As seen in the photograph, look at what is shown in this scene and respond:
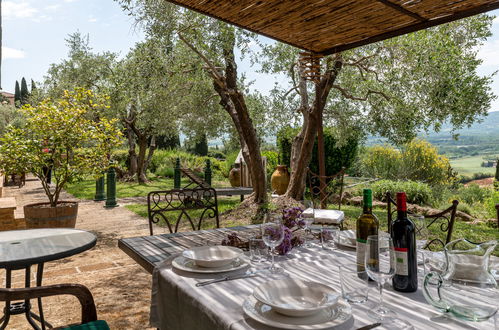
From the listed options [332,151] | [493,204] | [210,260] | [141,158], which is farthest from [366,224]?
[141,158]

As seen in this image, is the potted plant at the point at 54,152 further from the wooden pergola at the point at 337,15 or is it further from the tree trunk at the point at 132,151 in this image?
the tree trunk at the point at 132,151

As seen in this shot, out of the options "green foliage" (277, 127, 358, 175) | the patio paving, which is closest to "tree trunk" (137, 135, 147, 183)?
"green foliage" (277, 127, 358, 175)

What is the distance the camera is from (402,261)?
1.27m

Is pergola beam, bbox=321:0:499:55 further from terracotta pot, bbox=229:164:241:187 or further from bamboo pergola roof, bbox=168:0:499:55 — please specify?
terracotta pot, bbox=229:164:241:187

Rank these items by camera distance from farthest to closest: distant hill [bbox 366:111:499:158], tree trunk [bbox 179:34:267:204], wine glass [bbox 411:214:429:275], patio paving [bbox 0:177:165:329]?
distant hill [bbox 366:111:499:158] < tree trunk [bbox 179:34:267:204] < patio paving [bbox 0:177:165:329] < wine glass [bbox 411:214:429:275]

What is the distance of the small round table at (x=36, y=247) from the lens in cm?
179

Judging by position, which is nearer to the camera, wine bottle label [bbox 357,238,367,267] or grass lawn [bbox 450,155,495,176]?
wine bottle label [bbox 357,238,367,267]

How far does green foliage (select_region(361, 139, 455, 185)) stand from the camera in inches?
435

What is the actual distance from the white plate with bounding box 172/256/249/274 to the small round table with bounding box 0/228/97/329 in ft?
2.19

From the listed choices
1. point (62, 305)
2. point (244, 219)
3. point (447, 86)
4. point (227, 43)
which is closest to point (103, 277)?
point (62, 305)

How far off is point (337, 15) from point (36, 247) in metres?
2.53

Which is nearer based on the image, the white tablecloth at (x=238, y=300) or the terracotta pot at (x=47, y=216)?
the white tablecloth at (x=238, y=300)

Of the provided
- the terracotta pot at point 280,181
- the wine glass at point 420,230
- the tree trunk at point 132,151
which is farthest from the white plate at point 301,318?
the tree trunk at point 132,151

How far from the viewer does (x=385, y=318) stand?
1.07 metres
